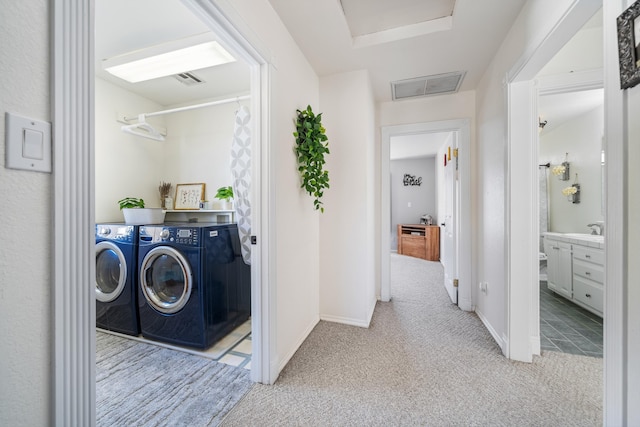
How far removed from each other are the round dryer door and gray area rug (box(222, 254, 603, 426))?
1.44 m

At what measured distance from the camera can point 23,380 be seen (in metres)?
0.51

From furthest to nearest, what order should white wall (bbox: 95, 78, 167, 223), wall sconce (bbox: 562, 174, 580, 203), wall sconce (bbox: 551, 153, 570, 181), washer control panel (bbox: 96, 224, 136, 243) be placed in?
wall sconce (bbox: 551, 153, 570, 181), wall sconce (bbox: 562, 174, 580, 203), white wall (bbox: 95, 78, 167, 223), washer control panel (bbox: 96, 224, 136, 243)

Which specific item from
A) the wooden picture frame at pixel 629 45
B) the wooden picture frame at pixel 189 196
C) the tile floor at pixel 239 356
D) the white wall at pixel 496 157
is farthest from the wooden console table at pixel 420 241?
the wooden picture frame at pixel 629 45

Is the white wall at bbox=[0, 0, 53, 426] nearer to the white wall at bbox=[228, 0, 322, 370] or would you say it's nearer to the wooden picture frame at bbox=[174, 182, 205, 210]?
the white wall at bbox=[228, 0, 322, 370]

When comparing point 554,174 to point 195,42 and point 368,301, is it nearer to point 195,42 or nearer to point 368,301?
point 368,301

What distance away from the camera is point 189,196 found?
2.82 metres

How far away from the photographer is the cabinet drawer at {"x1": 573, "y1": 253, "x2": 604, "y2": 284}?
236 cm

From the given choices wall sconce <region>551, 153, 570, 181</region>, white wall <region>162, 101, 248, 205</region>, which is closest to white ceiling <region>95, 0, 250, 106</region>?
white wall <region>162, 101, 248, 205</region>

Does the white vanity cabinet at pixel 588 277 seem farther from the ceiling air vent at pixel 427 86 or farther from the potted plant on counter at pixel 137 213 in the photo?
the potted plant on counter at pixel 137 213

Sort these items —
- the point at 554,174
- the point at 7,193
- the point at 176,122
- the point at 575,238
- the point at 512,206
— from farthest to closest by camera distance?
the point at 554,174, the point at 176,122, the point at 575,238, the point at 512,206, the point at 7,193

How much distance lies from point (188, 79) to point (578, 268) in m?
4.50

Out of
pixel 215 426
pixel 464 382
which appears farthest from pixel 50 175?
pixel 464 382

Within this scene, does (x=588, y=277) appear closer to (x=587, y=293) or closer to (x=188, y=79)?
(x=587, y=293)

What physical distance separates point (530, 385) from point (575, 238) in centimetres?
213
